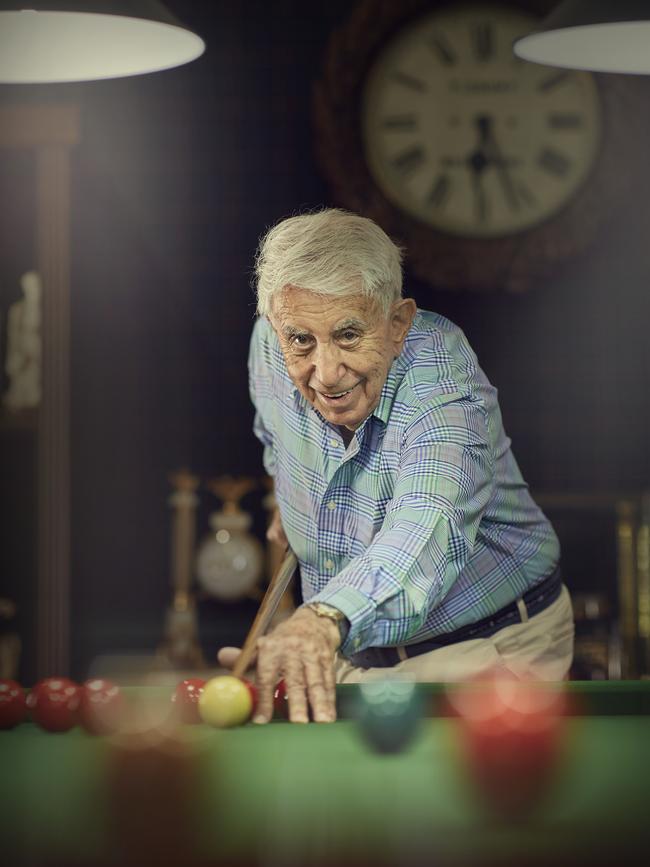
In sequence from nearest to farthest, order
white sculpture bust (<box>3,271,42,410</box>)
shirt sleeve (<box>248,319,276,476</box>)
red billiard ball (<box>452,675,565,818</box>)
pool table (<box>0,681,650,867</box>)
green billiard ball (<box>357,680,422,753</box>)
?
pool table (<box>0,681,650,867</box>) → red billiard ball (<box>452,675,565,818</box>) → green billiard ball (<box>357,680,422,753</box>) → shirt sleeve (<box>248,319,276,476</box>) → white sculpture bust (<box>3,271,42,410</box>)

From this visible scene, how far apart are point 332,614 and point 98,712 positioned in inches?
13.9

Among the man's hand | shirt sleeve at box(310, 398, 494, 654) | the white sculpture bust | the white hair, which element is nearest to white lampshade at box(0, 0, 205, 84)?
the white hair

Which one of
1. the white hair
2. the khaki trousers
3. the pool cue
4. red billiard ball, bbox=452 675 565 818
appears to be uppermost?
the white hair

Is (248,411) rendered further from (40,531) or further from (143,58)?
(143,58)

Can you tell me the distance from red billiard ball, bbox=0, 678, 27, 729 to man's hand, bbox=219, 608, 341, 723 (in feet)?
1.12

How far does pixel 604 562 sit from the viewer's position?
463 cm

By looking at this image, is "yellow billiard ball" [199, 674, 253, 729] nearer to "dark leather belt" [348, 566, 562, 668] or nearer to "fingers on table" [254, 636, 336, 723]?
"fingers on table" [254, 636, 336, 723]

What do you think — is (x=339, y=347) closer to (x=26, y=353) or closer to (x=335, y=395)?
(x=335, y=395)

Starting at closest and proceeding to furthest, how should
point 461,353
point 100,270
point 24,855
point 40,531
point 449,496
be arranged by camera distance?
point 24,855, point 449,496, point 461,353, point 40,531, point 100,270

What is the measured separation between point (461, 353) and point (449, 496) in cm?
37

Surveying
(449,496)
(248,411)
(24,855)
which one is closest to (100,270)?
(248,411)

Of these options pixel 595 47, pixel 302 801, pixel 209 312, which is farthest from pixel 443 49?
pixel 302 801

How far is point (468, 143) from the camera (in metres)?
4.62

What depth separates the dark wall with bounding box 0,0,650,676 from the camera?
184 inches
